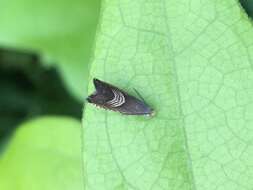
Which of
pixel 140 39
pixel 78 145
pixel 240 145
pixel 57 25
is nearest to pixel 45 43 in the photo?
pixel 57 25

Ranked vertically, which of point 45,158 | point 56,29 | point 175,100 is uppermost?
point 56,29

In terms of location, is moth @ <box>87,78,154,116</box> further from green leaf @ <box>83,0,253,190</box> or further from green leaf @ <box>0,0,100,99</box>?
green leaf @ <box>0,0,100,99</box>

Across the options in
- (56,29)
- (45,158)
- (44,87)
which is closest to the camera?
(45,158)

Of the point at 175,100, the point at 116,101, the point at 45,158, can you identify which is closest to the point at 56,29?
the point at 45,158

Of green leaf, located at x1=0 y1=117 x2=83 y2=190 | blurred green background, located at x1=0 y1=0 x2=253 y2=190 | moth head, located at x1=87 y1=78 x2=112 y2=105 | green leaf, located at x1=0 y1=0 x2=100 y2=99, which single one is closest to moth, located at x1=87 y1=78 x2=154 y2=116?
moth head, located at x1=87 y1=78 x2=112 y2=105

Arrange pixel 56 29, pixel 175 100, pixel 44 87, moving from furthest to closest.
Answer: pixel 44 87 → pixel 56 29 → pixel 175 100

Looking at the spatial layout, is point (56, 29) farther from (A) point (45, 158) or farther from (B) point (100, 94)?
(B) point (100, 94)

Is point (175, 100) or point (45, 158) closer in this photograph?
point (175, 100)

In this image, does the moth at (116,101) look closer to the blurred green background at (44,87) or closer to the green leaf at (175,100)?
the green leaf at (175,100)
